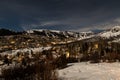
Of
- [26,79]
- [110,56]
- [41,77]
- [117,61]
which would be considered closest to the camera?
[41,77]

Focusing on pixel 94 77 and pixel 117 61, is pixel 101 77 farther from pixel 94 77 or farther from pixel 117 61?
pixel 117 61

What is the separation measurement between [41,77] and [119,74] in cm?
357

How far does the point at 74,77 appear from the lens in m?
11.8

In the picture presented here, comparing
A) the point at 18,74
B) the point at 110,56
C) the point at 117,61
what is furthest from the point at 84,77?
the point at 110,56

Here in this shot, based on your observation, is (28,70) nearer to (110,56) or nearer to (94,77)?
(94,77)

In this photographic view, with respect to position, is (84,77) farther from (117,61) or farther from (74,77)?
(117,61)

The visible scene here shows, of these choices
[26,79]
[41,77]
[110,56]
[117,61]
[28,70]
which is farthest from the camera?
[110,56]

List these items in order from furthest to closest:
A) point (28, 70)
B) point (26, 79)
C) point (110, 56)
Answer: point (110, 56)
point (28, 70)
point (26, 79)

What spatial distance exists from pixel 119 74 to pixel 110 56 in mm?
7235

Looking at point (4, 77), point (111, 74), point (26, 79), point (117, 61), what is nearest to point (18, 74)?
point (4, 77)

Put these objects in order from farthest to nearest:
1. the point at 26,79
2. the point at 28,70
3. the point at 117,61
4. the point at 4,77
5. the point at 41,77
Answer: the point at 117,61 → the point at 28,70 → the point at 4,77 → the point at 26,79 → the point at 41,77

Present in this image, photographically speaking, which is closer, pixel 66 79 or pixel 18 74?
pixel 66 79

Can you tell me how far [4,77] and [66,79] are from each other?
4.04m

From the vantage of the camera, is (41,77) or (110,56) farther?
(110,56)
